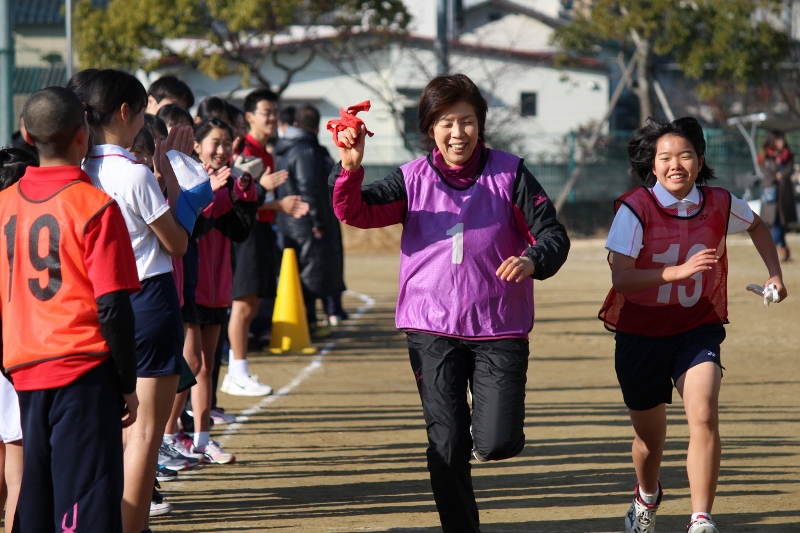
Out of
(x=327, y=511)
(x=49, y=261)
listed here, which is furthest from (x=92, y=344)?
(x=327, y=511)

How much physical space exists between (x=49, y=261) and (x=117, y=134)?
845 millimetres

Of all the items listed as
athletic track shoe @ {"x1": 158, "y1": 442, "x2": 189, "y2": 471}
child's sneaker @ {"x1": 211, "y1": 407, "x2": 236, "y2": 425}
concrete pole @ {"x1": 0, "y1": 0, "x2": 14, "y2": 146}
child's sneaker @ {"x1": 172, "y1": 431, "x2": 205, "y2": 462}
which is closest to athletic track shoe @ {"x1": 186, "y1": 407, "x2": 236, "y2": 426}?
child's sneaker @ {"x1": 211, "y1": 407, "x2": 236, "y2": 425}

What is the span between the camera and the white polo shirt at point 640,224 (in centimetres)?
484

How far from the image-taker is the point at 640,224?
4.87m

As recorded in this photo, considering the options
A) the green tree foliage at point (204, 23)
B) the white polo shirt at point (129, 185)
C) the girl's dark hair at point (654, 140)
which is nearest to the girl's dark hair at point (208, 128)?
the white polo shirt at point (129, 185)

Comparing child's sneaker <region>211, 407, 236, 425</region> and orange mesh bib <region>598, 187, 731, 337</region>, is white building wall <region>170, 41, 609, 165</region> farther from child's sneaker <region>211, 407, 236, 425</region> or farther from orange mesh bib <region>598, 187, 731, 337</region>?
orange mesh bib <region>598, 187, 731, 337</region>

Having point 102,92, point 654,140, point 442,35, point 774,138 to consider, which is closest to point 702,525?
point 654,140

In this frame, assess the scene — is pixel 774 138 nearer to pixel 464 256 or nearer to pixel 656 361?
pixel 656 361

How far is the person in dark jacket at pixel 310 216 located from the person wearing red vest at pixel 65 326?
24.1ft

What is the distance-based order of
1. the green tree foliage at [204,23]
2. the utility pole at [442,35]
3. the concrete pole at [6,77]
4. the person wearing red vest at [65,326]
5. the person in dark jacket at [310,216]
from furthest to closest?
the green tree foliage at [204,23] → the utility pole at [442,35] → the concrete pole at [6,77] → the person in dark jacket at [310,216] → the person wearing red vest at [65,326]

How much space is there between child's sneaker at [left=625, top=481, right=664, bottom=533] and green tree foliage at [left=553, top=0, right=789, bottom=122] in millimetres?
24337

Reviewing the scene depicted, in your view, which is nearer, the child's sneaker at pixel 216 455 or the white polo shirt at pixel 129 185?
the white polo shirt at pixel 129 185

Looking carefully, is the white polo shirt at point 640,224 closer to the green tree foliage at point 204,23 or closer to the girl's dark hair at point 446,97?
the girl's dark hair at point 446,97

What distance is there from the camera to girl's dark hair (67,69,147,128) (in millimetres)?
4125
